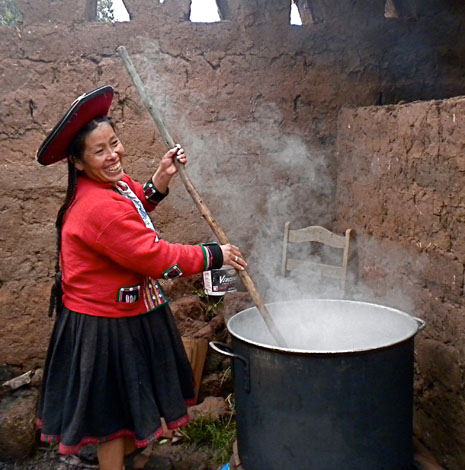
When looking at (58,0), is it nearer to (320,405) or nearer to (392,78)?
(392,78)

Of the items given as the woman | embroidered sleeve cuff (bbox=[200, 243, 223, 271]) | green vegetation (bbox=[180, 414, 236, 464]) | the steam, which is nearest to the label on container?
the steam

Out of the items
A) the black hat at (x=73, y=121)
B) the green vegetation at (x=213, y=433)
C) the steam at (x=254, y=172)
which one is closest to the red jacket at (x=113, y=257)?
the black hat at (x=73, y=121)

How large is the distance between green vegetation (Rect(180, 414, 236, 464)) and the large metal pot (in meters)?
0.86

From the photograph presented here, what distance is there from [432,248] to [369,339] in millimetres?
536

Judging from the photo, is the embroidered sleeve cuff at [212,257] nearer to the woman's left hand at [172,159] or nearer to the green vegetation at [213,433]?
the woman's left hand at [172,159]

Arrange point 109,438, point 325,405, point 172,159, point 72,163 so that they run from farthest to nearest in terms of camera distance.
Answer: point 172,159
point 109,438
point 72,163
point 325,405

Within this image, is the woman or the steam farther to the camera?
the steam

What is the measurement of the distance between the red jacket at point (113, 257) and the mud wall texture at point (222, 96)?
4.06 feet

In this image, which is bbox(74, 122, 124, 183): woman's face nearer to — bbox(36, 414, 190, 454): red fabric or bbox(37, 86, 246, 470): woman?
bbox(37, 86, 246, 470): woman

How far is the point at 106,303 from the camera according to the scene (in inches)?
98.2

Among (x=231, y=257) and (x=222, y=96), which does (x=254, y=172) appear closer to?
(x=222, y=96)

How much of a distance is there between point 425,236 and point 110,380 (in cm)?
164

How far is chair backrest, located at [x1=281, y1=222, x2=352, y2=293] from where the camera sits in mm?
3621

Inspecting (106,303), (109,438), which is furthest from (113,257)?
(109,438)
